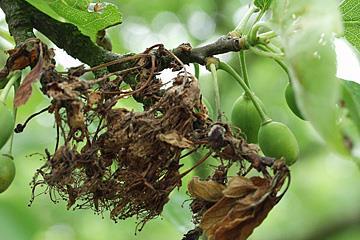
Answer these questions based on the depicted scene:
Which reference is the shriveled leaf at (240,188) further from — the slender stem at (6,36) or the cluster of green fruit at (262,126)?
the slender stem at (6,36)

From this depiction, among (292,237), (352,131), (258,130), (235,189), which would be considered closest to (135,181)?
(235,189)

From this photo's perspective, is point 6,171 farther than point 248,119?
No

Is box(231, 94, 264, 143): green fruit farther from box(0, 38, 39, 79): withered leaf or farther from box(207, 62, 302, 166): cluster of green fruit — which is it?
box(0, 38, 39, 79): withered leaf

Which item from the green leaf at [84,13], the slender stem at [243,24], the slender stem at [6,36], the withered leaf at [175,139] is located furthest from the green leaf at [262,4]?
the slender stem at [6,36]

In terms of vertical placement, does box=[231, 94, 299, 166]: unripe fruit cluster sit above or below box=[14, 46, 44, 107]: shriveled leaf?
below

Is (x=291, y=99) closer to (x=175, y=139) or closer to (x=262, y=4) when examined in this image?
(x=262, y=4)

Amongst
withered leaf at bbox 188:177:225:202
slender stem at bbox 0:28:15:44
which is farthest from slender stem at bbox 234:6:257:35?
slender stem at bbox 0:28:15:44

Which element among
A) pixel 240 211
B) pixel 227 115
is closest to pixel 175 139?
pixel 240 211
